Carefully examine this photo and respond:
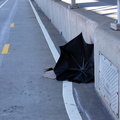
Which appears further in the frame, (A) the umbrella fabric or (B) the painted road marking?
(B) the painted road marking

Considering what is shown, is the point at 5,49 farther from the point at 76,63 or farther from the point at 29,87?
the point at 29,87

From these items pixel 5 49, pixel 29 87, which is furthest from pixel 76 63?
pixel 5 49

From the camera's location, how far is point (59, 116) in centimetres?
494

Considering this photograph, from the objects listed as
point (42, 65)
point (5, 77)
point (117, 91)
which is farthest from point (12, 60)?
point (117, 91)

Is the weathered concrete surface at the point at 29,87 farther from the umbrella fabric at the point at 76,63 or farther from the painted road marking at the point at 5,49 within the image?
the umbrella fabric at the point at 76,63

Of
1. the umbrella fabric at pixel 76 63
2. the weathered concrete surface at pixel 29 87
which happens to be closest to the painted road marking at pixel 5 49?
the weathered concrete surface at pixel 29 87

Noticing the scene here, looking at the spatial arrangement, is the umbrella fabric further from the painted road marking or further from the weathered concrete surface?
the painted road marking

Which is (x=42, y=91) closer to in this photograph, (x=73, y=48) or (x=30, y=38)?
(x=73, y=48)

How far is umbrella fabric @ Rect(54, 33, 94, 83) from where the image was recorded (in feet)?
21.4

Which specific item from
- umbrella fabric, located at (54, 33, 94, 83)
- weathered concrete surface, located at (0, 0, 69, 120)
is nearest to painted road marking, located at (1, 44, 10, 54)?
weathered concrete surface, located at (0, 0, 69, 120)

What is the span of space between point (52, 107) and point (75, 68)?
64.5 inches

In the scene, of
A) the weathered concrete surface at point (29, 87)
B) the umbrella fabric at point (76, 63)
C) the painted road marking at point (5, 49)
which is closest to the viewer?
the weathered concrete surface at point (29, 87)

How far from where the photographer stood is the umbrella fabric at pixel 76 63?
257 inches

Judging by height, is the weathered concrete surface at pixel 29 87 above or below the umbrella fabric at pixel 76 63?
below
